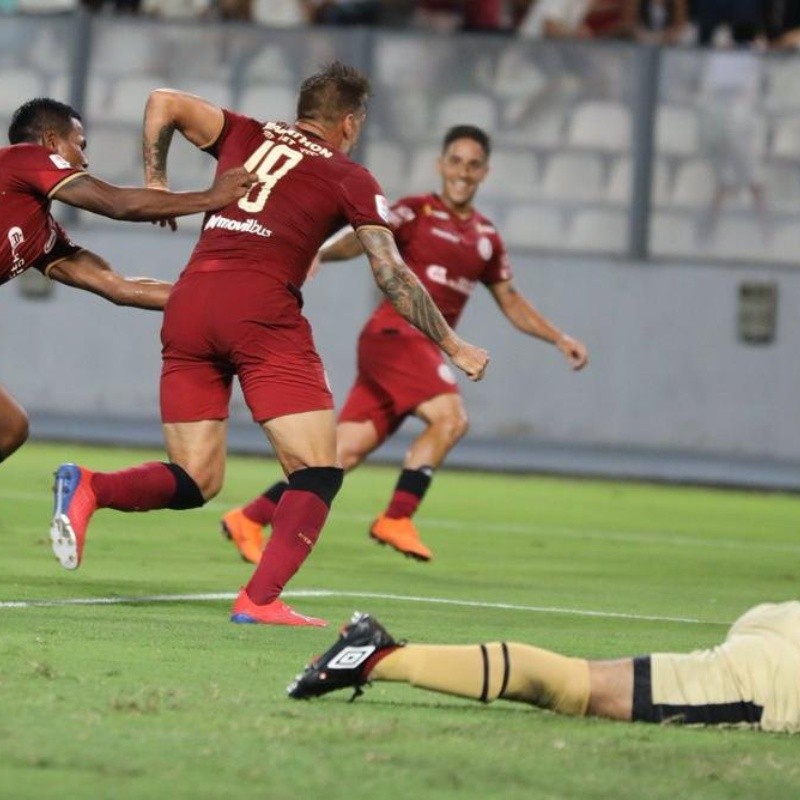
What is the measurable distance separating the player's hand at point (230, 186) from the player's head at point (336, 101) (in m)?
0.42

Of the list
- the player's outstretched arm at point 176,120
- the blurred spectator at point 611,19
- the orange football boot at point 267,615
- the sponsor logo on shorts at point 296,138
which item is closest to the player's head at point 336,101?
the sponsor logo on shorts at point 296,138

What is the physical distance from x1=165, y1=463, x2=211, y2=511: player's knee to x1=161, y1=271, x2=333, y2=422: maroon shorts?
216 millimetres

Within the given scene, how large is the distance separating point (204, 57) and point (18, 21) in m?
2.14

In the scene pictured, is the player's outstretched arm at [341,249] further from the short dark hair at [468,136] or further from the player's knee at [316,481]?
the player's knee at [316,481]

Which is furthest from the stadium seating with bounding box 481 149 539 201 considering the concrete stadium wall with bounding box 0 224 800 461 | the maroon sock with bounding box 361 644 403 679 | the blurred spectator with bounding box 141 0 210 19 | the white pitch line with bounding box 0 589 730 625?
the maroon sock with bounding box 361 644 403 679

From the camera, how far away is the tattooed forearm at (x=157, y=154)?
9.36 metres

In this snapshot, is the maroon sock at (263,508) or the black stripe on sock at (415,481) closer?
the maroon sock at (263,508)

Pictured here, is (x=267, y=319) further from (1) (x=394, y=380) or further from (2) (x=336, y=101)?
(1) (x=394, y=380)

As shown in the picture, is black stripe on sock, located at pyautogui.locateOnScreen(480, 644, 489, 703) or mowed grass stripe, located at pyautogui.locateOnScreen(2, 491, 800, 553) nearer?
black stripe on sock, located at pyautogui.locateOnScreen(480, 644, 489, 703)

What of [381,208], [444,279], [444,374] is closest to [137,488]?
[381,208]

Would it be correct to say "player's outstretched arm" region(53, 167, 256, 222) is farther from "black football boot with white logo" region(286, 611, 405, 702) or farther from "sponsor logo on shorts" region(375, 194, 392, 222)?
"black football boot with white logo" region(286, 611, 405, 702)

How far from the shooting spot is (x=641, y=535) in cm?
1494

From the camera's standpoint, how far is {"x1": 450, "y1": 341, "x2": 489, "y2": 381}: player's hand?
857cm

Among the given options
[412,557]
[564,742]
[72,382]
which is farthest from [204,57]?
[564,742]
